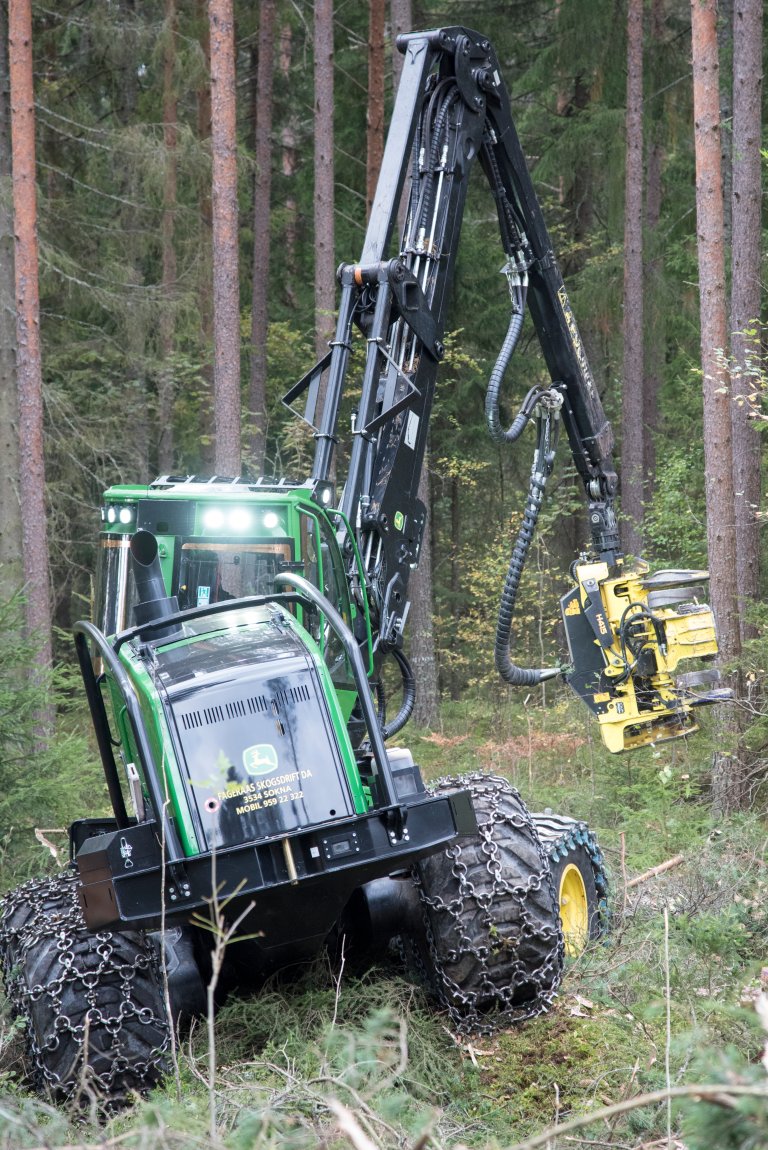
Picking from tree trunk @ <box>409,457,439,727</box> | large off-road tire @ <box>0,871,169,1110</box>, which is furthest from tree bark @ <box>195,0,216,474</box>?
large off-road tire @ <box>0,871,169,1110</box>

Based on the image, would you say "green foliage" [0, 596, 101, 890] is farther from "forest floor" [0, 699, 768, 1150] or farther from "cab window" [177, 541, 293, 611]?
"forest floor" [0, 699, 768, 1150]

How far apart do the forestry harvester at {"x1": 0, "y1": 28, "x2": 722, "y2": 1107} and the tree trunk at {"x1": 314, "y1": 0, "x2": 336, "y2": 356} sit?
927 cm

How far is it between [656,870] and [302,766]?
4.02m

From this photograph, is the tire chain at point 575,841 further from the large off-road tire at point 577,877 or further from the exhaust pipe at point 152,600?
the exhaust pipe at point 152,600

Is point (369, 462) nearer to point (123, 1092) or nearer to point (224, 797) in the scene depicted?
point (224, 797)

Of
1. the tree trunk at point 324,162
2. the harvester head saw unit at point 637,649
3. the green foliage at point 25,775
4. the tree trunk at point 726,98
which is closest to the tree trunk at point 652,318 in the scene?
the tree trunk at point 726,98

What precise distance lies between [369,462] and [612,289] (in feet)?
42.0

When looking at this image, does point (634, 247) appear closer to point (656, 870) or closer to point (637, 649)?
point (637, 649)

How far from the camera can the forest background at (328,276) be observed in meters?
15.0

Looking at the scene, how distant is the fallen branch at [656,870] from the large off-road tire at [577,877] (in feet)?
3.39

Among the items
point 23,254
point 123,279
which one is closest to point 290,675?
point 23,254

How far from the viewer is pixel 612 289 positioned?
1922 cm

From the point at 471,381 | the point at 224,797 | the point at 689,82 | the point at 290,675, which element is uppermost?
the point at 689,82

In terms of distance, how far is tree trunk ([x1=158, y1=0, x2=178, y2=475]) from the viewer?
18.4 meters
